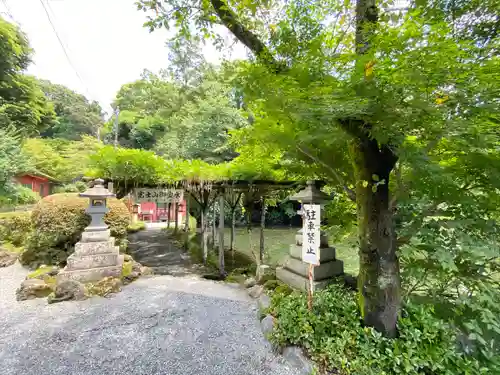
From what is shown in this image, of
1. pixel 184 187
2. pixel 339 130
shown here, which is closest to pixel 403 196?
pixel 339 130

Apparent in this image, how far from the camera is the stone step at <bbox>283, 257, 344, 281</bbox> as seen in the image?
3579 millimetres

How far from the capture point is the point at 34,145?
49.6ft

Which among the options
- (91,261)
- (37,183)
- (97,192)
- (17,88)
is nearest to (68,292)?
(91,261)

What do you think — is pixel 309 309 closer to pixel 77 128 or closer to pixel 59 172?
pixel 59 172

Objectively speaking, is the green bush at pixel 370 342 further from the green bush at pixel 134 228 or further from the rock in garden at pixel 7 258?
the green bush at pixel 134 228

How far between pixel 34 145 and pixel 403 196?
20.0m

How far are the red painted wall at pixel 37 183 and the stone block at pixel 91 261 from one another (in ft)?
48.1

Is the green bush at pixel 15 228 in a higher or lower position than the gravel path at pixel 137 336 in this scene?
higher

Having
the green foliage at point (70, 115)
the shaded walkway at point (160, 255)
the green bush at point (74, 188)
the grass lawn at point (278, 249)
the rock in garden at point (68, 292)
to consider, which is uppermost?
the green foliage at point (70, 115)

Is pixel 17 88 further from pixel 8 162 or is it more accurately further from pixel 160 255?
pixel 160 255

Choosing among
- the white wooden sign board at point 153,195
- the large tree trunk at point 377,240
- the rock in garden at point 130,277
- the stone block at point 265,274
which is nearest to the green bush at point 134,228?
the white wooden sign board at point 153,195

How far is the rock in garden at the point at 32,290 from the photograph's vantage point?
378cm

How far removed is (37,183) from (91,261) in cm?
1628

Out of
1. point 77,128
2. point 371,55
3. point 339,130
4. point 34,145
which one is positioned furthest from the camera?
point 77,128
